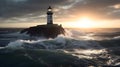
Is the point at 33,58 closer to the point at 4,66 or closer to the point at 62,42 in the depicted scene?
the point at 4,66

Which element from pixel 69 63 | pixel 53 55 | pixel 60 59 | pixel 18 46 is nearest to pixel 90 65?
pixel 69 63

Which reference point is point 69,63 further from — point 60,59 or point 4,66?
point 4,66

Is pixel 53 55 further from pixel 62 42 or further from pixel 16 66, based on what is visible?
pixel 62 42

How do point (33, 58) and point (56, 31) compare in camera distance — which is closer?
point (33, 58)

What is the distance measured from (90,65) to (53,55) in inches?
196

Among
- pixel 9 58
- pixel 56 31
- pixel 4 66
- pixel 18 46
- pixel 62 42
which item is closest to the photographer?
pixel 4 66

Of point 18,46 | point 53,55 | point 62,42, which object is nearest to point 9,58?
point 53,55

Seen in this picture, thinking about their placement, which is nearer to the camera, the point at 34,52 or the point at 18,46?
the point at 34,52

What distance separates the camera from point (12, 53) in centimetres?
2206

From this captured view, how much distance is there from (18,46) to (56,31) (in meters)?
29.1

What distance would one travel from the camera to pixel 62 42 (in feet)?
103

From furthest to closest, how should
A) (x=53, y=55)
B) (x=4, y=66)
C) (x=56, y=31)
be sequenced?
1. (x=56, y=31)
2. (x=53, y=55)
3. (x=4, y=66)

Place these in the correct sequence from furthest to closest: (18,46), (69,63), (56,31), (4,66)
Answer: (56,31)
(18,46)
(69,63)
(4,66)

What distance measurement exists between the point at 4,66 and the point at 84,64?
20.3ft
